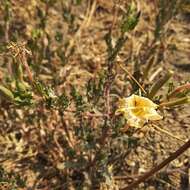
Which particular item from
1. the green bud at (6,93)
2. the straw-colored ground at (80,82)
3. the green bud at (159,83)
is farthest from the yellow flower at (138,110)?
the green bud at (6,93)

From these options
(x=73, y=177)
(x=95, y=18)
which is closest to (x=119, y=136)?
(x=73, y=177)

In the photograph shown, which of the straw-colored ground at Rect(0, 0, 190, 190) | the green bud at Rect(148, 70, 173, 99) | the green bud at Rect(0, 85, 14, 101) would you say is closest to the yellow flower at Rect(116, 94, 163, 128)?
the green bud at Rect(148, 70, 173, 99)

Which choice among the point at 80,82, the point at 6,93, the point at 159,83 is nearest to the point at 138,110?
the point at 159,83

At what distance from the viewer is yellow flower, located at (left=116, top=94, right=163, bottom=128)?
1.56 m

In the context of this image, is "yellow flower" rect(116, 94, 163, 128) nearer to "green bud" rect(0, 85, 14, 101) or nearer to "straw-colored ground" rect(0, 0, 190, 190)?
"straw-colored ground" rect(0, 0, 190, 190)

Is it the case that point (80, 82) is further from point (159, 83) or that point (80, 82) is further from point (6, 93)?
point (159, 83)

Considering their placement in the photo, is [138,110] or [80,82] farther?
[80,82]

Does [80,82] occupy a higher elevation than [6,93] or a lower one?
higher

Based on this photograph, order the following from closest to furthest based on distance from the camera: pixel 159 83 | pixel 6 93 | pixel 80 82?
pixel 159 83 < pixel 6 93 < pixel 80 82

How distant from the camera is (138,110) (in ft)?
5.30

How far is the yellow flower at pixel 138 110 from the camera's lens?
1.56 metres

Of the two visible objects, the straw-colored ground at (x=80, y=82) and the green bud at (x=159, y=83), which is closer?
the green bud at (x=159, y=83)

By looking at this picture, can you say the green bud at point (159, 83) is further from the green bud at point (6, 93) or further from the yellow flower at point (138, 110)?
the green bud at point (6, 93)

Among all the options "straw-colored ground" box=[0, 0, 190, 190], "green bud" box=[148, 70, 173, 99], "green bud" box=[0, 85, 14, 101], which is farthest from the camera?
"straw-colored ground" box=[0, 0, 190, 190]
